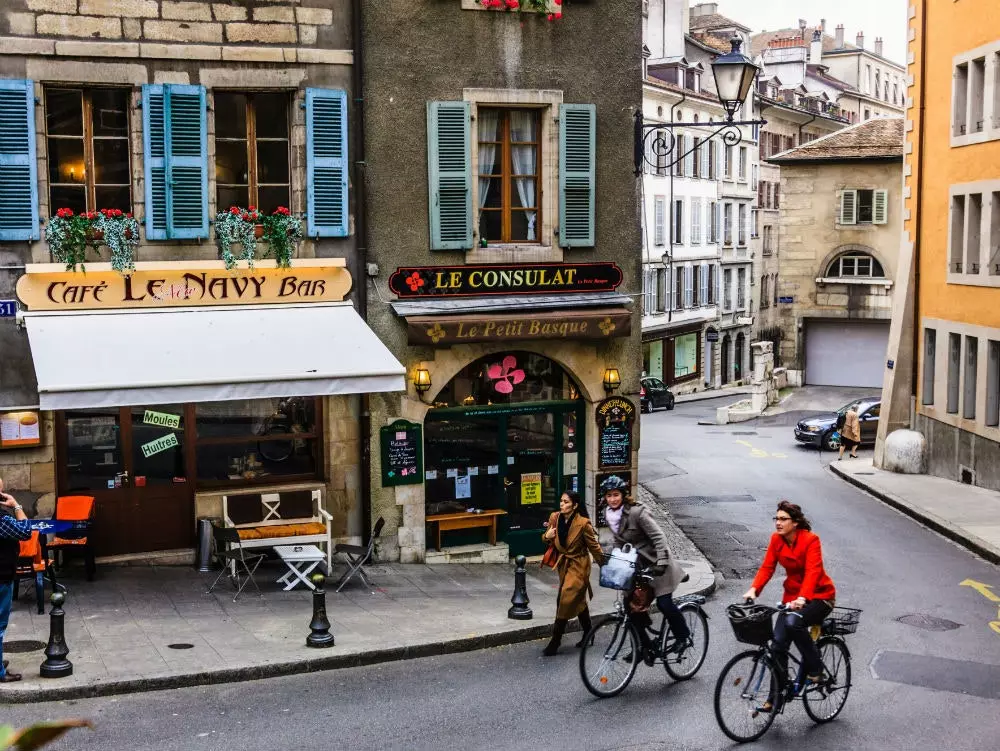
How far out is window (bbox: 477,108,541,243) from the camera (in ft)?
52.8

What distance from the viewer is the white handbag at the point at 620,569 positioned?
34.2ft

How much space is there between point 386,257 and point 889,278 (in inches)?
1743

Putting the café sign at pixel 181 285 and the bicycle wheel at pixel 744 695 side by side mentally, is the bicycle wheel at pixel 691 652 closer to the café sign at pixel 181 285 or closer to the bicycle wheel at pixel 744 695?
the bicycle wheel at pixel 744 695

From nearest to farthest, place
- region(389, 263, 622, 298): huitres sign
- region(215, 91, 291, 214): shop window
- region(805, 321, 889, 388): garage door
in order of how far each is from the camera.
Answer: region(215, 91, 291, 214): shop window, region(389, 263, 622, 298): huitres sign, region(805, 321, 889, 388): garage door

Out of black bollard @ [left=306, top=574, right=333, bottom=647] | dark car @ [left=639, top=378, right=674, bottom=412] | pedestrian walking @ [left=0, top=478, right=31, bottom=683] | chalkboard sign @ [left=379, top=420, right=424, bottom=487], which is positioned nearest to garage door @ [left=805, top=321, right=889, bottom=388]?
dark car @ [left=639, top=378, right=674, bottom=412]

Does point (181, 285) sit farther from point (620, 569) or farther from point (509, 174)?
point (620, 569)

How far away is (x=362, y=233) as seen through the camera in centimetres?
1531

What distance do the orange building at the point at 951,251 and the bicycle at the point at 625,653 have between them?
15.5 m

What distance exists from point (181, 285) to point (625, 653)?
718 centimetres

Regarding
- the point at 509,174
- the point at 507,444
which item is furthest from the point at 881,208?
the point at 507,444

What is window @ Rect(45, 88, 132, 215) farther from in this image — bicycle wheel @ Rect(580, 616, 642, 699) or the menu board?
bicycle wheel @ Rect(580, 616, 642, 699)

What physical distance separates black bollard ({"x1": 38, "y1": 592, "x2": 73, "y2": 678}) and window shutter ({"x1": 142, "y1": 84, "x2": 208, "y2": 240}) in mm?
5460

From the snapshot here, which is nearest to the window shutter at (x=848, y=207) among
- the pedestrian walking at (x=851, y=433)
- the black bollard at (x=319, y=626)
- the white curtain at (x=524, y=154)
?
the pedestrian walking at (x=851, y=433)

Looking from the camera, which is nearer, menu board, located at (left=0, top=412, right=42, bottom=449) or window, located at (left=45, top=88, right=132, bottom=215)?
menu board, located at (left=0, top=412, right=42, bottom=449)
